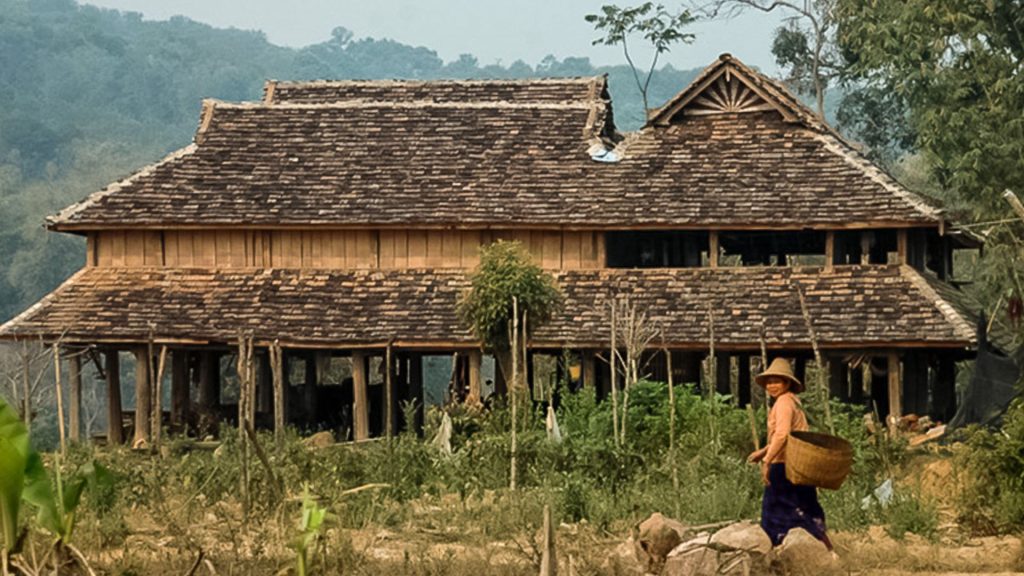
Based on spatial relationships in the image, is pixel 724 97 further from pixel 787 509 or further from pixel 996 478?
pixel 787 509

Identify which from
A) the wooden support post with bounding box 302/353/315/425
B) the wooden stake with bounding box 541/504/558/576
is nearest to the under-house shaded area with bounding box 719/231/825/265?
the wooden support post with bounding box 302/353/315/425

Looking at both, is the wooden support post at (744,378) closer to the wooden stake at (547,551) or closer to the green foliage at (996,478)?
the green foliage at (996,478)

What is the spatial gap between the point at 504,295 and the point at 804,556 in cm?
1040

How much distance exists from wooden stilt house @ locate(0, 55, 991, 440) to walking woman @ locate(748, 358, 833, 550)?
11.0m

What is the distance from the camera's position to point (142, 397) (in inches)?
1025

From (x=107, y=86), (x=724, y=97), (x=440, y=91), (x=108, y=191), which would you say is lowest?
(x=108, y=191)

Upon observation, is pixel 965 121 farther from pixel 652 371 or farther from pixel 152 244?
pixel 152 244

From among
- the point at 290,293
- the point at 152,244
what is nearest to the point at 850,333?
the point at 290,293

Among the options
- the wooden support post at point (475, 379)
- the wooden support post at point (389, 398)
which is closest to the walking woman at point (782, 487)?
the wooden support post at point (389, 398)

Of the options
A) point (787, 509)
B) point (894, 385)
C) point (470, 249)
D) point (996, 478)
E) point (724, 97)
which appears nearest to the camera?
point (787, 509)

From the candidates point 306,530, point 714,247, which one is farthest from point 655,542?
point 714,247

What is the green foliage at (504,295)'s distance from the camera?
22.5 meters

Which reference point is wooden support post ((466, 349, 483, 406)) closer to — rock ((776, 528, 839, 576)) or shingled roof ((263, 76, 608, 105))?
shingled roof ((263, 76, 608, 105))

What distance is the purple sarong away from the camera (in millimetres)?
12891
